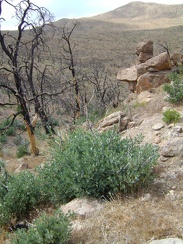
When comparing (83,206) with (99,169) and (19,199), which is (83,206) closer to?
(99,169)

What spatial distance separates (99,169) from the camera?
398 centimetres

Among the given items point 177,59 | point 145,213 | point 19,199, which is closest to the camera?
point 145,213

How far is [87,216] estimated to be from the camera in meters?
3.85

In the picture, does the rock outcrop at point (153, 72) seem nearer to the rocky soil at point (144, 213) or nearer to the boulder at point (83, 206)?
the rocky soil at point (144, 213)

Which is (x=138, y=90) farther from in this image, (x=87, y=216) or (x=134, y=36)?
(x=134, y=36)

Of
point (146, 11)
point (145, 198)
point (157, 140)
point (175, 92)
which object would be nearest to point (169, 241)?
point (145, 198)

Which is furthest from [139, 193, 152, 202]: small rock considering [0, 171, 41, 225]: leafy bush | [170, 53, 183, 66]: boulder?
[170, 53, 183, 66]: boulder

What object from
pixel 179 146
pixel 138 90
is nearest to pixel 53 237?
pixel 179 146

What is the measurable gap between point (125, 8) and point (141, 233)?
144 m

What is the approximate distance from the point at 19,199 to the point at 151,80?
5.96m

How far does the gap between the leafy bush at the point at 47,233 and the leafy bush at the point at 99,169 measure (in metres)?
0.67

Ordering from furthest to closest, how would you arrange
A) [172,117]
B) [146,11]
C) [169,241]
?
[146,11]
[172,117]
[169,241]

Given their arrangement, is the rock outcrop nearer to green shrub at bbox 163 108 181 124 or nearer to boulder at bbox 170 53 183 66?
boulder at bbox 170 53 183 66

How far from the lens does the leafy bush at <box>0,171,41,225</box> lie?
4.61 m
